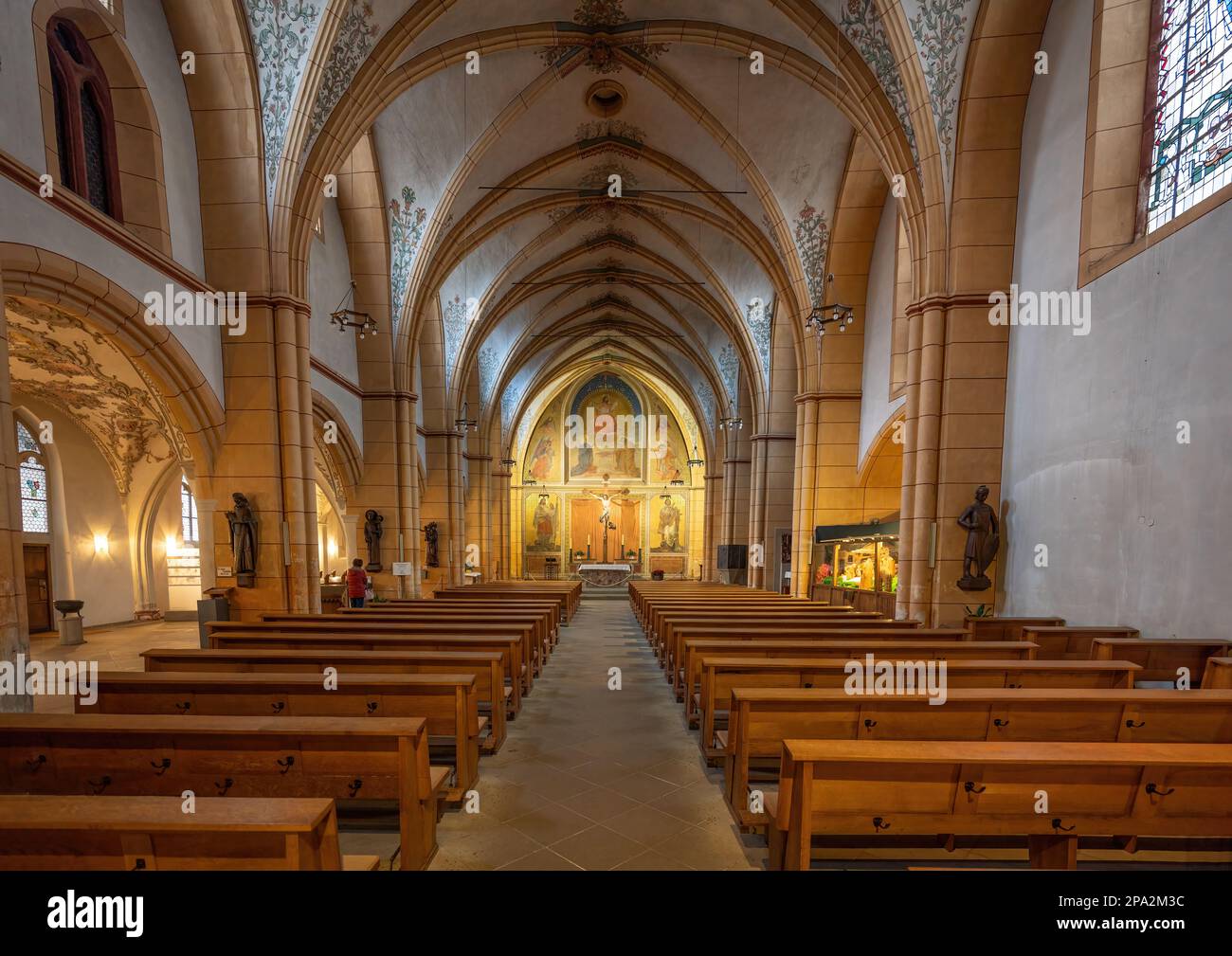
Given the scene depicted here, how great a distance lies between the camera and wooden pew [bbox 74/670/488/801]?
11.3 ft

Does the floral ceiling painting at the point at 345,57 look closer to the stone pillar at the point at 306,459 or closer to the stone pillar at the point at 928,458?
the stone pillar at the point at 306,459

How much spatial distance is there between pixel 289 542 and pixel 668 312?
1837 cm

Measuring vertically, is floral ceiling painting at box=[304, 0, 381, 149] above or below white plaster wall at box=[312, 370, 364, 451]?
above

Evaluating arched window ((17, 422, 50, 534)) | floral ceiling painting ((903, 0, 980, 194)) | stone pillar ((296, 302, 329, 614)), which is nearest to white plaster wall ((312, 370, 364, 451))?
stone pillar ((296, 302, 329, 614))

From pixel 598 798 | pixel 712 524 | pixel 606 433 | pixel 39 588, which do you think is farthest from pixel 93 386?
pixel 606 433

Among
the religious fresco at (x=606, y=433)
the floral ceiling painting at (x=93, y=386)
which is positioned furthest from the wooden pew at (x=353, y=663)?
the religious fresco at (x=606, y=433)

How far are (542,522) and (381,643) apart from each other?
26877 millimetres

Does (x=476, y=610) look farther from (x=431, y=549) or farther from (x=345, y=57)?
(x=431, y=549)

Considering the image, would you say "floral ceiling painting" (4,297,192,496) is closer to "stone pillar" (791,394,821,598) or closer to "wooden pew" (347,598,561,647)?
"wooden pew" (347,598,561,647)

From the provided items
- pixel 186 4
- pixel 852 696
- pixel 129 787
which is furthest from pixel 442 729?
pixel 186 4

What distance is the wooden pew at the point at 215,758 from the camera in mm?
2543

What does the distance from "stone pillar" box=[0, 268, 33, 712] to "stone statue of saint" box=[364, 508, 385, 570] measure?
336 inches

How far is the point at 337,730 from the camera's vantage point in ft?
8.14
